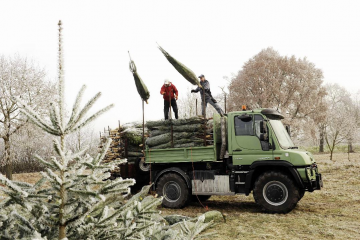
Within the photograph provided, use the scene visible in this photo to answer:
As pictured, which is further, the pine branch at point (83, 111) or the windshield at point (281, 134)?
the windshield at point (281, 134)

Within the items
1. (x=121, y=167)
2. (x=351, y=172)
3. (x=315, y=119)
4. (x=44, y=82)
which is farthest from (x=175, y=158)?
(x=315, y=119)

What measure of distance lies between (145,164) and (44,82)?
13.9m

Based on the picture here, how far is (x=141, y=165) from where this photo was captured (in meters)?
10.9

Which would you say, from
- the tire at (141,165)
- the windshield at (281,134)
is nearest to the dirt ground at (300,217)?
the windshield at (281,134)

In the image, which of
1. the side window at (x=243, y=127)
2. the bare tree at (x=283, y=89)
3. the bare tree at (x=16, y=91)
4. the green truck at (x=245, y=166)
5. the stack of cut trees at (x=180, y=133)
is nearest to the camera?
the green truck at (x=245, y=166)

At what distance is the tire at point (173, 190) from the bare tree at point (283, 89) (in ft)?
59.8

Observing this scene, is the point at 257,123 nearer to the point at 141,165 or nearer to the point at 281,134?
the point at 281,134

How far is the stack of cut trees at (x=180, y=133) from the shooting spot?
30.9 ft

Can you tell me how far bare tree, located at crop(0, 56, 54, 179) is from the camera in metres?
19.2

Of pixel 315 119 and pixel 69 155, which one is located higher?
pixel 315 119

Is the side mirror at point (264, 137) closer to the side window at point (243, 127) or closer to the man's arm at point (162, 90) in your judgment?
the side window at point (243, 127)

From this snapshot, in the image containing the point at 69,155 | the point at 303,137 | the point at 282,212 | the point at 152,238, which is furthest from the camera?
the point at 303,137

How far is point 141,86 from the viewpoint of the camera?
9.65 m

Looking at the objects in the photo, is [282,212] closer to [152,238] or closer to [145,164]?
[145,164]
